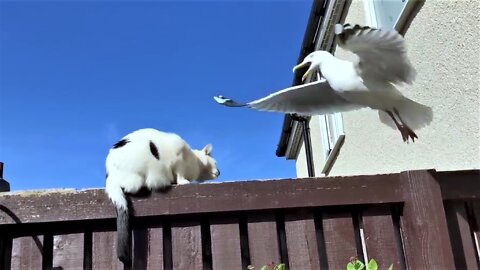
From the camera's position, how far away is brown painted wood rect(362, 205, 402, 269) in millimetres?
2121

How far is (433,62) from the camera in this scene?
3.03 meters

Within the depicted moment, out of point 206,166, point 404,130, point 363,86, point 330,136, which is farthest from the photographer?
point 330,136

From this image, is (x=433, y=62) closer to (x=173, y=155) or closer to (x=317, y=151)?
(x=173, y=155)

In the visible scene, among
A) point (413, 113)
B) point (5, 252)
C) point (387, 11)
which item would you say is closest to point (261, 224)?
point (5, 252)

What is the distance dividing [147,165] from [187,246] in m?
0.82

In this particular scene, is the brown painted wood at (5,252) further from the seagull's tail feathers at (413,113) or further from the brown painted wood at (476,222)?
the seagull's tail feathers at (413,113)

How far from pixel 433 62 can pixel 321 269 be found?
1.54 m

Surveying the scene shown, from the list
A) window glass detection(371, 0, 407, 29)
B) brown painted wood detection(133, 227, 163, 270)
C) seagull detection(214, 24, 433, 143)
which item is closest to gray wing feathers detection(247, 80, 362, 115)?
seagull detection(214, 24, 433, 143)

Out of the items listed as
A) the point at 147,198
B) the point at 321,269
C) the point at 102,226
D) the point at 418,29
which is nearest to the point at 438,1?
the point at 418,29

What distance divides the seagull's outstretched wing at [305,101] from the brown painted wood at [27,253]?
1450 millimetres

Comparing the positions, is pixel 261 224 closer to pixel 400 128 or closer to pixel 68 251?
pixel 68 251

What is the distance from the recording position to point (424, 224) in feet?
6.97

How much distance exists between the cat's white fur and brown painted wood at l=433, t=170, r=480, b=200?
124cm

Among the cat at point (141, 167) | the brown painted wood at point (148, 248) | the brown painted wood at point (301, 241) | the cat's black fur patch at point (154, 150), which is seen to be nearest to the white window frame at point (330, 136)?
the cat at point (141, 167)
